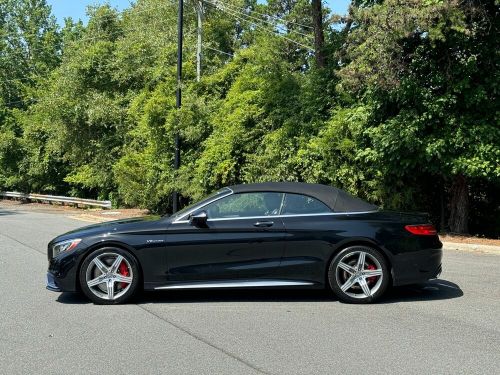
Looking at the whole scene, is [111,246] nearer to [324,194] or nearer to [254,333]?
[254,333]

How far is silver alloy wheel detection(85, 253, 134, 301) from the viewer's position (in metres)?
6.65

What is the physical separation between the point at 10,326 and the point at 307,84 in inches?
497

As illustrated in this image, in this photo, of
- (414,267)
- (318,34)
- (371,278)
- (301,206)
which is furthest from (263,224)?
(318,34)

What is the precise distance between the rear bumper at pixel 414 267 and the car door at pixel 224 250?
145 cm

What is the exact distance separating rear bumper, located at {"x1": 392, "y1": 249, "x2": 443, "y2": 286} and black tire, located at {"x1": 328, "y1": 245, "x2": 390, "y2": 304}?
0.13 m

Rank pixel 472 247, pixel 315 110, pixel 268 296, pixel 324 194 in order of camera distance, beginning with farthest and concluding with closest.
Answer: pixel 315 110, pixel 472 247, pixel 268 296, pixel 324 194

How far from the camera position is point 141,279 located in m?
6.72

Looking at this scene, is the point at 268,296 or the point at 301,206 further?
the point at 268,296

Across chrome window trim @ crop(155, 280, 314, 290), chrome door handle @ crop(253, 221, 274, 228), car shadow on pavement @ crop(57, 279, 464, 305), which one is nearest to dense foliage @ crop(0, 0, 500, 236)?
car shadow on pavement @ crop(57, 279, 464, 305)

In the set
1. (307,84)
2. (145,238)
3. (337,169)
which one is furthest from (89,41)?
(145,238)

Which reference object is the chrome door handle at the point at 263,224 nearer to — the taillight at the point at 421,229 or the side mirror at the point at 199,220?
the side mirror at the point at 199,220

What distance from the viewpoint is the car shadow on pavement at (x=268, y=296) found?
6.94 m

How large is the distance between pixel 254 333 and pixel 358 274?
1.77 m

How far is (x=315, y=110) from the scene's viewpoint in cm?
1616
